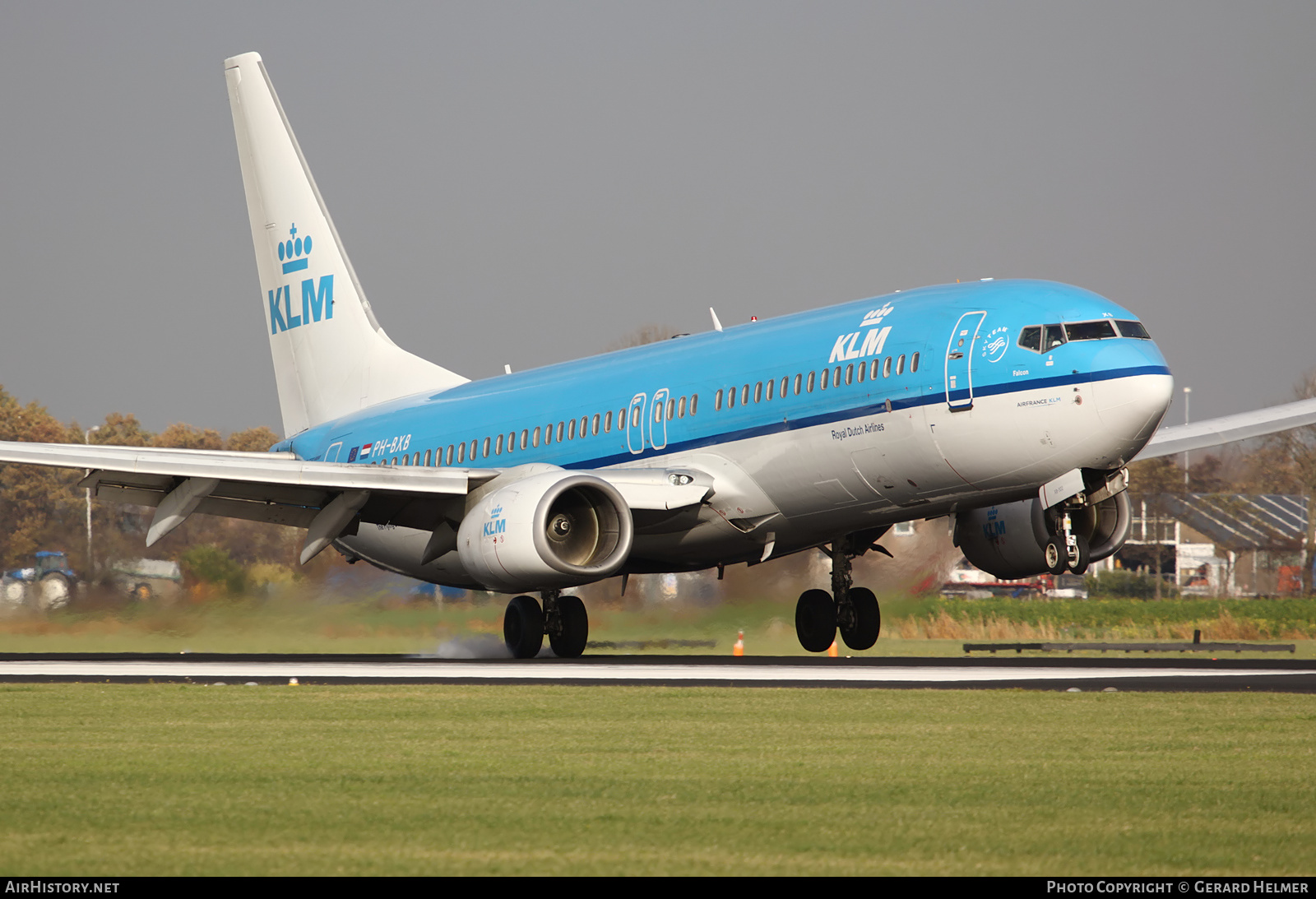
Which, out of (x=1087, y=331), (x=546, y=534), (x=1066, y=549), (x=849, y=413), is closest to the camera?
(x=1087, y=331)

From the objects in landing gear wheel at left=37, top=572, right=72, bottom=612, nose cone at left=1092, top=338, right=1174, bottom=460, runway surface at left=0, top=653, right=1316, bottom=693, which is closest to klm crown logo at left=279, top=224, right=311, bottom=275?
landing gear wheel at left=37, top=572, right=72, bottom=612

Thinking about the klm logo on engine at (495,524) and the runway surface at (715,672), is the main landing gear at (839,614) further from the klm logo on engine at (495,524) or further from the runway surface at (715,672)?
the klm logo on engine at (495,524)

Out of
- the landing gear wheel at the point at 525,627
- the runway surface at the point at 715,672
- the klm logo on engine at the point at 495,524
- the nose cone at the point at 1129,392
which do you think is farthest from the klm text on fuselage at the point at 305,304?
the nose cone at the point at 1129,392

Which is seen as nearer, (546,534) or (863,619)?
(546,534)

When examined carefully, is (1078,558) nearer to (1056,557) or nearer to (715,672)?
(1056,557)

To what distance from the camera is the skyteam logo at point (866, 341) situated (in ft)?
77.6

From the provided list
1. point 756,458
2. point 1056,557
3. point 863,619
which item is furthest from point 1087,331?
point 863,619

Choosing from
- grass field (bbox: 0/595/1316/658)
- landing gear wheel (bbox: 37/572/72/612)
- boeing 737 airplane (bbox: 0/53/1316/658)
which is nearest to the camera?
boeing 737 airplane (bbox: 0/53/1316/658)

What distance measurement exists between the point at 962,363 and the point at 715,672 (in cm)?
546

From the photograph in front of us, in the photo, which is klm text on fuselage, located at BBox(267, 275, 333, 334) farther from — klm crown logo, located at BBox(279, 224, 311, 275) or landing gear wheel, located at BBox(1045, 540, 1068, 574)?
landing gear wheel, located at BBox(1045, 540, 1068, 574)

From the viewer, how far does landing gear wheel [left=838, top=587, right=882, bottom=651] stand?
28953mm

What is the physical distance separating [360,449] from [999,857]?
1025 inches

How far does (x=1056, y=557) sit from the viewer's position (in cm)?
2298

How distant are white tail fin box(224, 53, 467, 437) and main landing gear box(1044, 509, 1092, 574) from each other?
1533 cm
